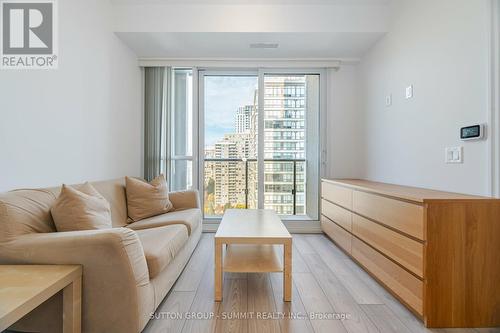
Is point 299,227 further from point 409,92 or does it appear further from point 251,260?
point 409,92

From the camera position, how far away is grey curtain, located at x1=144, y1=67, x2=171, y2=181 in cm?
370

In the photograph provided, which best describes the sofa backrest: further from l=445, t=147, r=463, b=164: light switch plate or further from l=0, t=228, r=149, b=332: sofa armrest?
l=445, t=147, r=463, b=164: light switch plate

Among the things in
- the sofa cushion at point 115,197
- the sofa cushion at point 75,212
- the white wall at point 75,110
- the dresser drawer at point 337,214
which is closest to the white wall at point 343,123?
the dresser drawer at point 337,214

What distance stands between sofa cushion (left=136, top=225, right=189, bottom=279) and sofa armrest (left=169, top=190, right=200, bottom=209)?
0.77 m

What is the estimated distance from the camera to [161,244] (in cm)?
181

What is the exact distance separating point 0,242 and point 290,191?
3322 mm

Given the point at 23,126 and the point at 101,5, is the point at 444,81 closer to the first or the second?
the point at 23,126

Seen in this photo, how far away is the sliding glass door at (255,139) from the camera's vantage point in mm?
3877

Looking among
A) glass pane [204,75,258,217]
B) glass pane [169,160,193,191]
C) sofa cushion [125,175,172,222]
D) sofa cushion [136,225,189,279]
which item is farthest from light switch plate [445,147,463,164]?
glass pane [169,160,193,191]

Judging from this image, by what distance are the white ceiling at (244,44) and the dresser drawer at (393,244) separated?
220 centimetres

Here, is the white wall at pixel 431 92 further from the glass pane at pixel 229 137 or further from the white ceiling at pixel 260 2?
the glass pane at pixel 229 137

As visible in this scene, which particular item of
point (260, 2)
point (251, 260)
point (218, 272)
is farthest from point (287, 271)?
point (260, 2)

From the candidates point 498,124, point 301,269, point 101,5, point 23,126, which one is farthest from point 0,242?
point 498,124

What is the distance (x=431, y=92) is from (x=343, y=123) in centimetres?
158
